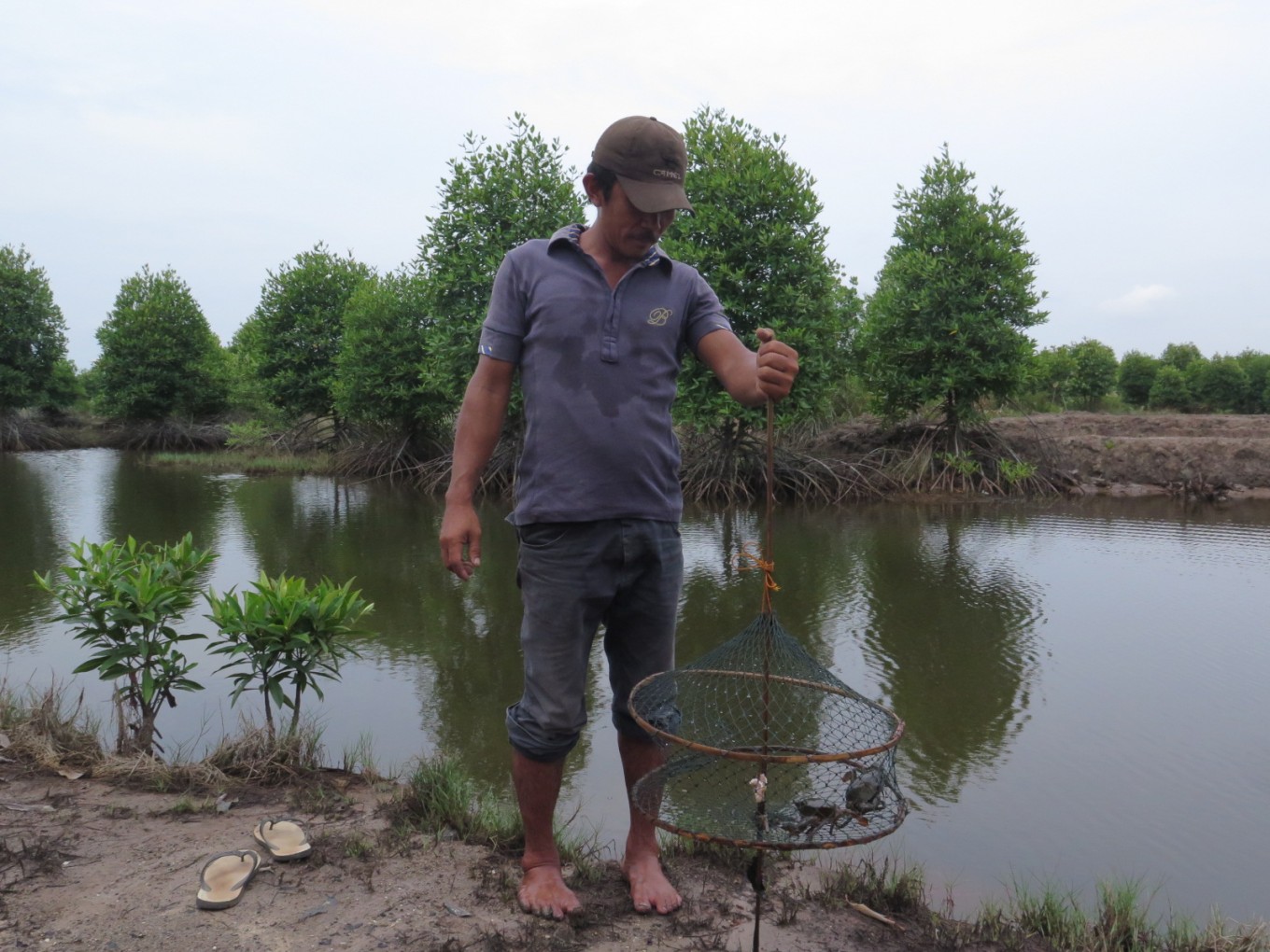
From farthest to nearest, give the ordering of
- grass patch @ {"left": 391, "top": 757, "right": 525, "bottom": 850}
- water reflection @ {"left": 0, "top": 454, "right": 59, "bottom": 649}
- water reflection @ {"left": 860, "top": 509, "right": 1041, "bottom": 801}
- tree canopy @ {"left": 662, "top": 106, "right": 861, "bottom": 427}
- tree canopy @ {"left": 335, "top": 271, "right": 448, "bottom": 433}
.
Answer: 1. tree canopy @ {"left": 335, "top": 271, "right": 448, "bottom": 433}
2. tree canopy @ {"left": 662, "top": 106, "right": 861, "bottom": 427}
3. water reflection @ {"left": 0, "top": 454, "right": 59, "bottom": 649}
4. water reflection @ {"left": 860, "top": 509, "right": 1041, "bottom": 801}
5. grass patch @ {"left": 391, "top": 757, "right": 525, "bottom": 850}

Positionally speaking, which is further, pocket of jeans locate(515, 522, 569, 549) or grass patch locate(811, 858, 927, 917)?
grass patch locate(811, 858, 927, 917)

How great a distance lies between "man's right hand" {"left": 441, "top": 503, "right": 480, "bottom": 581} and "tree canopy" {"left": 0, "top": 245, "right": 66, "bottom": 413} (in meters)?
29.3

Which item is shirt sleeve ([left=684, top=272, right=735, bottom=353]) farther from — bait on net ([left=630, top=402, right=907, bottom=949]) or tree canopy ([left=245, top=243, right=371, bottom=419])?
tree canopy ([left=245, top=243, right=371, bottom=419])

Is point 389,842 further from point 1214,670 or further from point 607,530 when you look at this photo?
point 1214,670

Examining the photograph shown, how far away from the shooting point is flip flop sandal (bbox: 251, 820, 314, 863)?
8.61 feet

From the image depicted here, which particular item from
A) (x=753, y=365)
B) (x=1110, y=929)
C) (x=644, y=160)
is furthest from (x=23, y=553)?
(x=1110, y=929)

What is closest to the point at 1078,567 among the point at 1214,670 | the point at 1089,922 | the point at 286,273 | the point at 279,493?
the point at 1214,670

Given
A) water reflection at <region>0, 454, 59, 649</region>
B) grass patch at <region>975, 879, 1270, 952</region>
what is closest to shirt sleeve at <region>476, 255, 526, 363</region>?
grass patch at <region>975, 879, 1270, 952</region>

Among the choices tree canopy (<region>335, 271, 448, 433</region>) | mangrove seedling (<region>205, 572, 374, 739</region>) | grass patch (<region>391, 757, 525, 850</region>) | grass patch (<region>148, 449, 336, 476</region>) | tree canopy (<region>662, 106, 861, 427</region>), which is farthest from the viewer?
grass patch (<region>148, 449, 336, 476</region>)

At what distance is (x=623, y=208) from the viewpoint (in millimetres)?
2424

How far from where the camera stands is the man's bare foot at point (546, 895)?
7.89ft

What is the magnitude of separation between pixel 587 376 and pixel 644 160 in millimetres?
563

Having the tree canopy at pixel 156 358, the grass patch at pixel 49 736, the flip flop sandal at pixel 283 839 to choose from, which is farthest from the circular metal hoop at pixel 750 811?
the tree canopy at pixel 156 358

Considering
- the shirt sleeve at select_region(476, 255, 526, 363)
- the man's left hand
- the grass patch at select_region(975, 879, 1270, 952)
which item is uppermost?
the shirt sleeve at select_region(476, 255, 526, 363)
